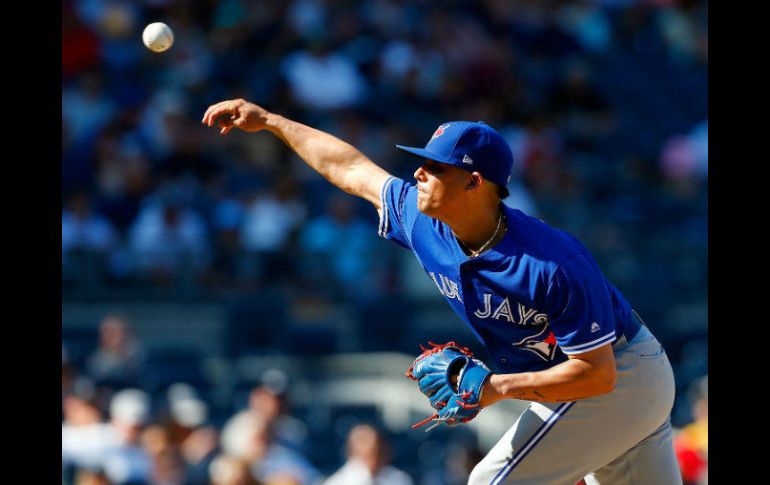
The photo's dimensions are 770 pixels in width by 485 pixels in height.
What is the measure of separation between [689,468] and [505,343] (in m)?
4.16

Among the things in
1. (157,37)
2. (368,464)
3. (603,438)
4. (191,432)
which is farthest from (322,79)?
(603,438)

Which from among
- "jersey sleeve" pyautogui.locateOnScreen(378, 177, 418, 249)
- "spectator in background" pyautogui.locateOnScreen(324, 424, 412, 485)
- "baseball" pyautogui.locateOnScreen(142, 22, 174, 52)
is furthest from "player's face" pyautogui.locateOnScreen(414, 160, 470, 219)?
"spectator in background" pyautogui.locateOnScreen(324, 424, 412, 485)

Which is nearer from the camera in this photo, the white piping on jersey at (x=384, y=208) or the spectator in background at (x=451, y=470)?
the white piping on jersey at (x=384, y=208)

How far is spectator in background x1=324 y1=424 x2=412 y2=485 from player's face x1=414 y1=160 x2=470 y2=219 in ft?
12.2

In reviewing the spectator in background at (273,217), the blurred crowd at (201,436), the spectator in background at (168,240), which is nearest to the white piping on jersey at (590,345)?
the blurred crowd at (201,436)

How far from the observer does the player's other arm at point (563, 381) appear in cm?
409

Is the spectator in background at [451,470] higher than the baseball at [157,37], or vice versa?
the baseball at [157,37]

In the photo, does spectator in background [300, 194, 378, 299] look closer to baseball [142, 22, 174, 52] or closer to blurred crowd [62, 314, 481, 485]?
blurred crowd [62, 314, 481, 485]

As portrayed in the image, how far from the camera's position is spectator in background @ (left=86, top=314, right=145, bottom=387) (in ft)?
28.9

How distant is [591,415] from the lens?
436cm

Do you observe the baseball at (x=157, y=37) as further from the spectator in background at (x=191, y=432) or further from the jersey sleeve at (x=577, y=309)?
the spectator in background at (x=191, y=432)

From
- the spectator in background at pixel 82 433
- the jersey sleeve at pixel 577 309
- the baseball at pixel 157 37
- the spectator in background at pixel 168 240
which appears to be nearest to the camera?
the jersey sleeve at pixel 577 309
